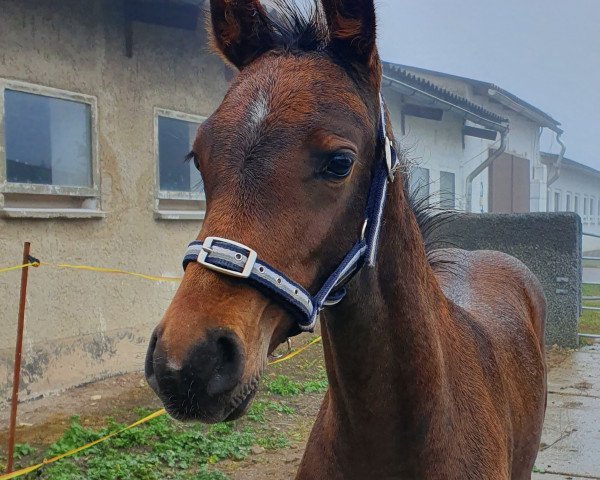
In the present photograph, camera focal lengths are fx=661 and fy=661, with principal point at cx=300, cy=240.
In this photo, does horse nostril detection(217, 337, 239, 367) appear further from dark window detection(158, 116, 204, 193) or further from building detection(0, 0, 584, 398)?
dark window detection(158, 116, 204, 193)

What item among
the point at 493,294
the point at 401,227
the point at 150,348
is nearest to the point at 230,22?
the point at 401,227

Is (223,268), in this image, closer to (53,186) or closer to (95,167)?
(53,186)

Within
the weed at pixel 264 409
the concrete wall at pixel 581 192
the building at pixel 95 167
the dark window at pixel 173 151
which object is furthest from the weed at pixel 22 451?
the concrete wall at pixel 581 192

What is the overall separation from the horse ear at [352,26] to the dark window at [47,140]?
13.3 feet

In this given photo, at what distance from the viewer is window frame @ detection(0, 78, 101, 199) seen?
507 centimetres

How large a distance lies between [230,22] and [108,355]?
4.57 metres

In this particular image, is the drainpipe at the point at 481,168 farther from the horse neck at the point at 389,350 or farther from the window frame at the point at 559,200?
the window frame at the point at 559,200

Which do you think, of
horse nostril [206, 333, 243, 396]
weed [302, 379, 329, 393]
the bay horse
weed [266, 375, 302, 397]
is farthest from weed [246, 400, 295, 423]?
horse nostril [206, 333, 243, 396]

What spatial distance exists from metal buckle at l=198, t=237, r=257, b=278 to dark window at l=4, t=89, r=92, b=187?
13.9 feet

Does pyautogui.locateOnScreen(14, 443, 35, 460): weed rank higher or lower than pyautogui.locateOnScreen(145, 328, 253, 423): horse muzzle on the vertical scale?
lower

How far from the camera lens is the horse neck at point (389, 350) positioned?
1975mm

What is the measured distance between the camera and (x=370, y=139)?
1.85m

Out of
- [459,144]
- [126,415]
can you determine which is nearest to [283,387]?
[126,415]

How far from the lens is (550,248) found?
332 inches
